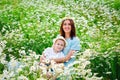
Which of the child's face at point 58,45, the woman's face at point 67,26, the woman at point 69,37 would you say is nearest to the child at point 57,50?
the child's face at point 58,45

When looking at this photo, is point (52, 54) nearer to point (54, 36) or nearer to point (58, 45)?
point (58, 45)

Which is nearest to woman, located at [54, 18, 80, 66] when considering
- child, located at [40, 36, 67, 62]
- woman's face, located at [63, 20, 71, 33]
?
woman's face, located at [63, 20, 71, 33]

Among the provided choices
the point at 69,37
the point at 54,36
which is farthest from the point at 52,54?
the point at 54,36

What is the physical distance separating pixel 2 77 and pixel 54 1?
9753 millimetres

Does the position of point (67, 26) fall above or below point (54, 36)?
above

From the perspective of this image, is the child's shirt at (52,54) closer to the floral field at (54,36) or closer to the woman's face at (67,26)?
the floral field at (54,36)

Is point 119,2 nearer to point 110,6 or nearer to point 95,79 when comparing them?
point 110,6

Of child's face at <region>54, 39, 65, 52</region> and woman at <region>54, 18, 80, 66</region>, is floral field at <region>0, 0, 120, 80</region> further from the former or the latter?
child's face at <region>54, 39, 65, 52</region>

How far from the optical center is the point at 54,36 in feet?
24.1

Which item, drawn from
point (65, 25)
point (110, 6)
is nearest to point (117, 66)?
point (65, 25)

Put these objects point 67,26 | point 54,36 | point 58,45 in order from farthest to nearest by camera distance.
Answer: point 54,36, point 67,26, point 58,45

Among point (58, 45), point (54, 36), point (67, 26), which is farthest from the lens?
point (54, 36)

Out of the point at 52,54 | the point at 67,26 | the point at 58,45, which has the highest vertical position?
the point at 67,26

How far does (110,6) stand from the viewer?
37.0 feet
